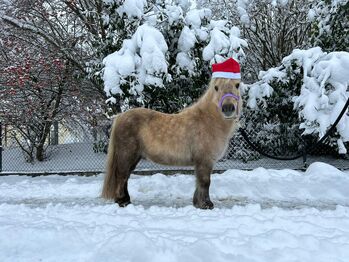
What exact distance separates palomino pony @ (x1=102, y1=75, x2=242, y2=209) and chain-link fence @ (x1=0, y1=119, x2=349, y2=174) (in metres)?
3.81

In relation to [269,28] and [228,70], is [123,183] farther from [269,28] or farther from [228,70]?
[269,28]

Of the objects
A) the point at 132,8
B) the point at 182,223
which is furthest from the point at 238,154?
the point at 182,223

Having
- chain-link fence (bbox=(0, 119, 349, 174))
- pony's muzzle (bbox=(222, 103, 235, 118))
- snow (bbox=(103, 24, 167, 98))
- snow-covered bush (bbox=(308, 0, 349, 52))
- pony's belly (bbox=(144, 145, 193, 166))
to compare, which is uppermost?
snow-covered bush (bbox=(308, 0, 349, 52))

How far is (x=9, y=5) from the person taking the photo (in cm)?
1162

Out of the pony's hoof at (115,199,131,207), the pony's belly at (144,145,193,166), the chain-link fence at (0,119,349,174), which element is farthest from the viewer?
the chain-link fence at (0,119,349,174)

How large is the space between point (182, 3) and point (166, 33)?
1110mm

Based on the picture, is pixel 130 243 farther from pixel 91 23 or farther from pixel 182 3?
pixel 91 23

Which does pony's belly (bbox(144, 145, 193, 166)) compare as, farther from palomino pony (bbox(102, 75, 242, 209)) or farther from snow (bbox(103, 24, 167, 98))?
snow (bbox(103, 24, 167, 98))

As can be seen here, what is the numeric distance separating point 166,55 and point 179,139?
13.4 feet

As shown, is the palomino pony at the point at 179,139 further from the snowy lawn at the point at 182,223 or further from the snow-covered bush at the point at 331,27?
the snow-covered bush at the point at 331,27

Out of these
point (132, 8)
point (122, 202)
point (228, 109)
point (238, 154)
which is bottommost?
point (238, 154)

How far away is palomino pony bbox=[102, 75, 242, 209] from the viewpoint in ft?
16.5

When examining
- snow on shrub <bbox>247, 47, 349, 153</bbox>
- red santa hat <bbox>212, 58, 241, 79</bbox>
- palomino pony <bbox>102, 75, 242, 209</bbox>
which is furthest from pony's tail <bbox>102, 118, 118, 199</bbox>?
snow on shrub <bbox>247, 47, 349, 153</bbox>

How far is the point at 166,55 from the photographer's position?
876 centimetres
